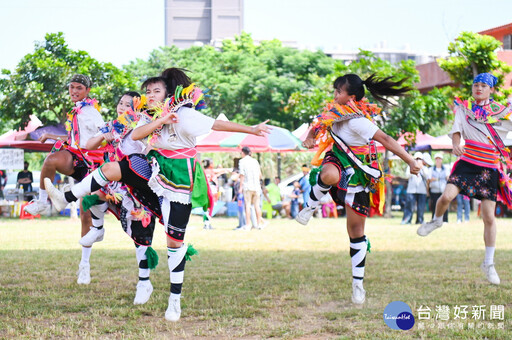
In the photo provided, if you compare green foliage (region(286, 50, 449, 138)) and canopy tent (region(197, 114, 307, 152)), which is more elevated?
green foliage (region(286, 50, 449, 138))

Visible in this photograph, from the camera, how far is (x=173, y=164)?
459 centimetres

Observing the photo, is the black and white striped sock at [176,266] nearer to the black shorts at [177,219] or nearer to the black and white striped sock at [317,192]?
the black shorts at [177,219]

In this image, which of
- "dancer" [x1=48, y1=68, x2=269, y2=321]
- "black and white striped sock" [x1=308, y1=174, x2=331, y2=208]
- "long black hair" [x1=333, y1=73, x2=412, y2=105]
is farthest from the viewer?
"black and white striped sock" [x1=308, y1=174, x2=331, y2=208]

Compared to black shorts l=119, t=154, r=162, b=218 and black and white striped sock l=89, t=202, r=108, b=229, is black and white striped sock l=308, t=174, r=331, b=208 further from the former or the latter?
black and white striped sock l=89, t=202, r=108, b=229

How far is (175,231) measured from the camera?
4.64 m

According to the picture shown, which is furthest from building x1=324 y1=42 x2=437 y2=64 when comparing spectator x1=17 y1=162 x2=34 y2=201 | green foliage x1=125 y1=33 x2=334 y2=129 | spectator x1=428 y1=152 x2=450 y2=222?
spectator x1=428 y1=152 x2=450 y2=222

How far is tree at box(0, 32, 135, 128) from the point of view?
53.6ft

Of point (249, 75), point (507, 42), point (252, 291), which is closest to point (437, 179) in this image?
point (252, 291)

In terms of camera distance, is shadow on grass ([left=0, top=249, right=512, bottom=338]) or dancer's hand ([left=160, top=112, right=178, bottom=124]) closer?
shadow on grass ([left=0, top=249, right=512, bottom=338])

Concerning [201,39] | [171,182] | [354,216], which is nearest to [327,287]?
[354,216]

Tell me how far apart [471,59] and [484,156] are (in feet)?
41.0

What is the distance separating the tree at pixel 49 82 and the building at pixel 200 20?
68.7 m

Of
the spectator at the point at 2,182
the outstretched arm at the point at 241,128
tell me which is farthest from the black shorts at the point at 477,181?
the spectator at the point at 2,182

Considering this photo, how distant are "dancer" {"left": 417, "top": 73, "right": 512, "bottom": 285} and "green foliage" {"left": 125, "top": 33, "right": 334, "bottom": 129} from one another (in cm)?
2143
